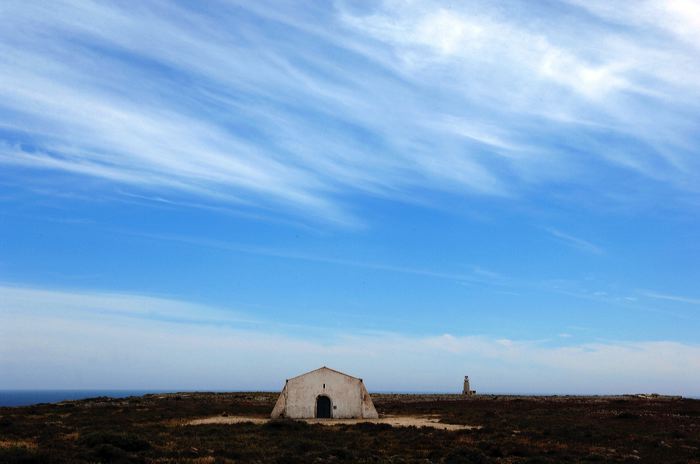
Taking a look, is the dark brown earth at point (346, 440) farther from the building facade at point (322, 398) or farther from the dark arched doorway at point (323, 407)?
the dark arched doorway at point (323, 407)

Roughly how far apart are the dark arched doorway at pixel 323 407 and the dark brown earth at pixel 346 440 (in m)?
5.90

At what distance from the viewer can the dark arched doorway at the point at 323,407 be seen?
139ft

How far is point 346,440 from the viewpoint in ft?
95.7

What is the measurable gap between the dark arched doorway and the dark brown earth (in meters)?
5.90

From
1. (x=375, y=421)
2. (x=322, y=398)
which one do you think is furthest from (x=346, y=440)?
(x=322, y=398)

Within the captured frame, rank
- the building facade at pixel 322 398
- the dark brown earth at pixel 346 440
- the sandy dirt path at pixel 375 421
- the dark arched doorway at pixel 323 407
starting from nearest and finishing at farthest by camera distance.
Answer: the dark brown earth at pixel 346 440 < the sandy dirt path at pixel 375 421 < the building facade at pixel 322 398 < the dark arched doorway at pixel 323 407

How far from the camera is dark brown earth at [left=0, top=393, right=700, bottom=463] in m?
23.6

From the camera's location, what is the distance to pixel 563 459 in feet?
80.0

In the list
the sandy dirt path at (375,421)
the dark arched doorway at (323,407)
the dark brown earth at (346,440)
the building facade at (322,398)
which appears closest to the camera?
the dark brown earth at (346,440)

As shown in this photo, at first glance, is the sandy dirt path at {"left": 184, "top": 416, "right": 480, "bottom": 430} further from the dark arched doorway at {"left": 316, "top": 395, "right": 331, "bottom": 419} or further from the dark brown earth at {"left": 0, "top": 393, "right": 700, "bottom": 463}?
the dark brown earth at {"left": 0, "top": 393, "right": 700, "bottom": 463}

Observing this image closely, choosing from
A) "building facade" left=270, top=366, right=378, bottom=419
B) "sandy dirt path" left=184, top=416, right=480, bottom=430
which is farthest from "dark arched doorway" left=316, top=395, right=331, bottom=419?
"sandy dirt path" left=184, top=416, right=480, bottom=430

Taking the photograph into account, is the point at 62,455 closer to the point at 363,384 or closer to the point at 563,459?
the point at 563,459

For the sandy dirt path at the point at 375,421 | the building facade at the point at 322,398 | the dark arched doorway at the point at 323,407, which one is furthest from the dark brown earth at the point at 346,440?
the dark arched doorway at the point at 323,407

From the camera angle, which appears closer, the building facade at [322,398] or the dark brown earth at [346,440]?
the dark brown earth at [346,440]
